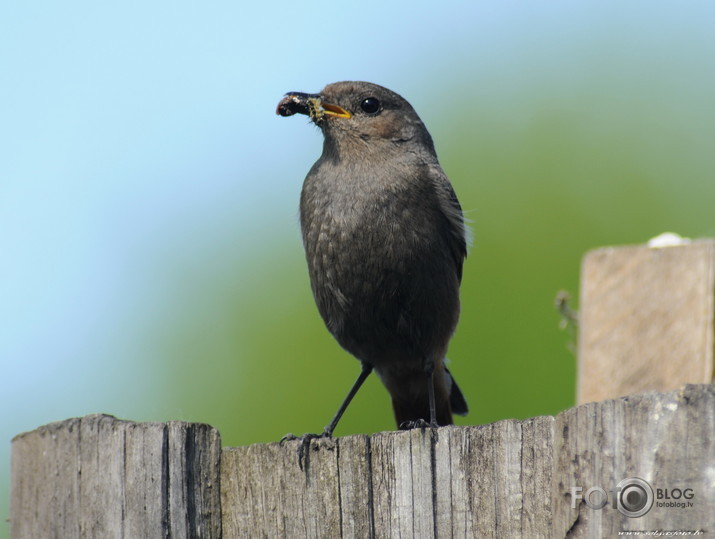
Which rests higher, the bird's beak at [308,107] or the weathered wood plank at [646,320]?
the bird's beak at [308,107]

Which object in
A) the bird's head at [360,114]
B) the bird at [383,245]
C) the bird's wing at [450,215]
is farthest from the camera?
the bird's head at [360,114]

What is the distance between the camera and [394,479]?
10.3 ft

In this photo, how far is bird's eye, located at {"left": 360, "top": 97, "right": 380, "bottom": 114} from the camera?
5598mm

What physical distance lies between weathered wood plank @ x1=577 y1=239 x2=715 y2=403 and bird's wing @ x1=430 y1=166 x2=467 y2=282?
0.69 m

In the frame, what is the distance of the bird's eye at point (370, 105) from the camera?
5598 millimetres

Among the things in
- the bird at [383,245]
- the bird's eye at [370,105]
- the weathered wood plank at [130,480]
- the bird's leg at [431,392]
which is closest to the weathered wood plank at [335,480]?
the weathered wood plank at [130,480]

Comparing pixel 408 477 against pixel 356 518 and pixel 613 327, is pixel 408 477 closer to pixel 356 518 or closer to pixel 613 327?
pixel 356 518

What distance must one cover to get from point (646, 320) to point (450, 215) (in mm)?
1086

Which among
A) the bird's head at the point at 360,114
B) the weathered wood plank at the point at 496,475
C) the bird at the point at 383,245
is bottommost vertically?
the weathered wood plank at the point at 496,475

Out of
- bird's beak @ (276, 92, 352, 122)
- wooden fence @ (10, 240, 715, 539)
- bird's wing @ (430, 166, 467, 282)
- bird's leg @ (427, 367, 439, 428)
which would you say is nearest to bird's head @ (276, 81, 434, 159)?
bird's beak @ (276, 92, 352, 122)

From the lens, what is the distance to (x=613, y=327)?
478cm

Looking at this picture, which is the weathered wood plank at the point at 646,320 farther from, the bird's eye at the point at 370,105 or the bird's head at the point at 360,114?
the bird's eye at the point at 370,105

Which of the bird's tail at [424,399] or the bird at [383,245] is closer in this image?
the bird at [383,245]

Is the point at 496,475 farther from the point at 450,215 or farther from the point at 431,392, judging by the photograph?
the point at 450,215
